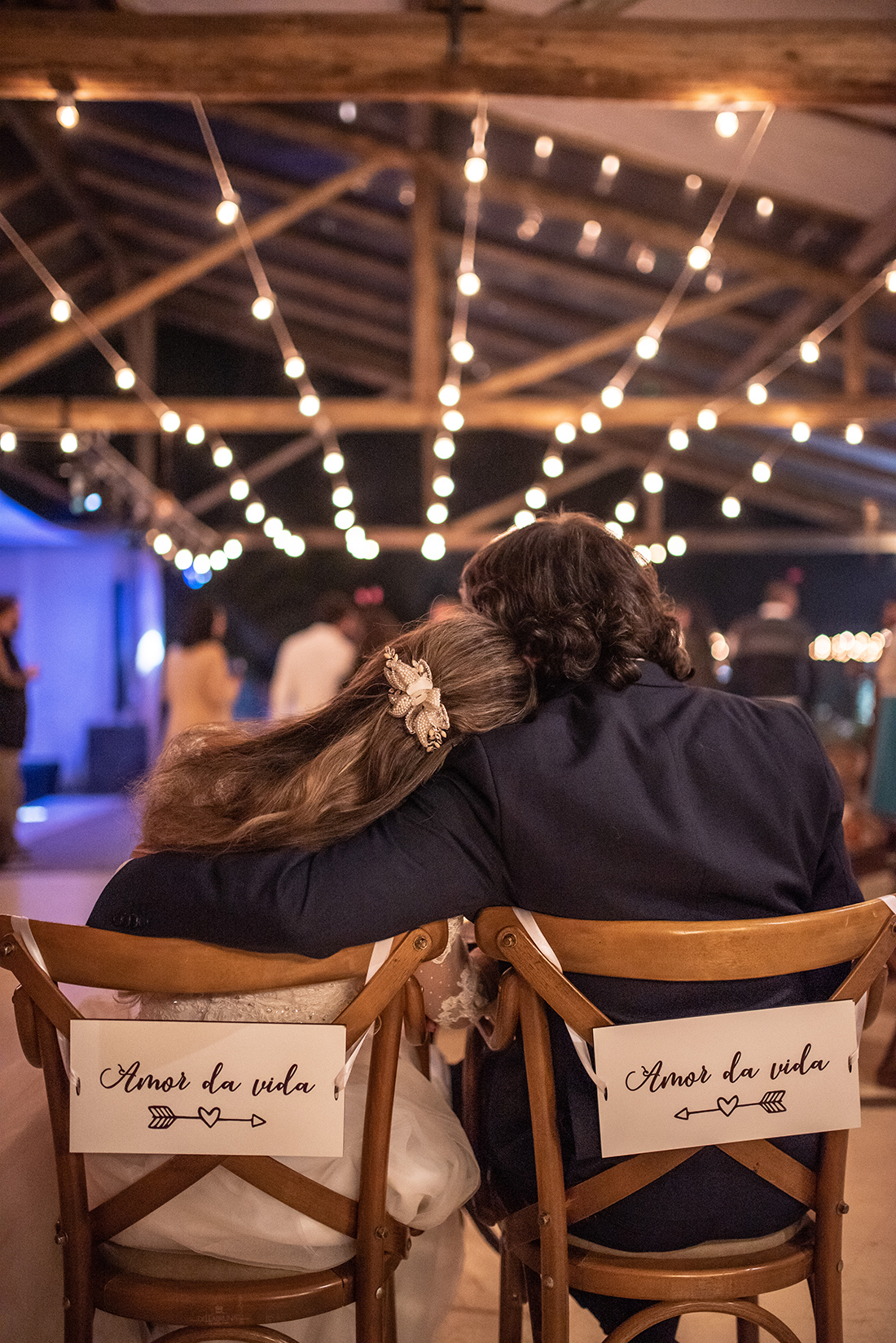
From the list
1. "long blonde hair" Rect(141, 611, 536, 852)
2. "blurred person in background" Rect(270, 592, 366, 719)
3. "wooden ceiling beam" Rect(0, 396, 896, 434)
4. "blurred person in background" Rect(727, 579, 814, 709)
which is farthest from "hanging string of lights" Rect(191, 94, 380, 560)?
"long blonde hair" Rect(141, 611, 536, 852)

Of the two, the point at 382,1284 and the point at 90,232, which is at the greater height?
the point at 90,232

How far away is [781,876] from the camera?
110cm

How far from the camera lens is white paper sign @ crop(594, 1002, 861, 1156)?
102 cm

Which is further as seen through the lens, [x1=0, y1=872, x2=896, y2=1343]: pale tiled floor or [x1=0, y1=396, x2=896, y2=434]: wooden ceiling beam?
[x1=0, y1=396, x2=896, y2=434]: wooden ceiling beam

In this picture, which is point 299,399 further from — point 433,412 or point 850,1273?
point 850,1273

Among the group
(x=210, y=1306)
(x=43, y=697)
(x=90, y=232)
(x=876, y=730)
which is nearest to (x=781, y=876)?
(x=210, y=1306)

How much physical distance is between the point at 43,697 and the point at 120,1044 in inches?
311

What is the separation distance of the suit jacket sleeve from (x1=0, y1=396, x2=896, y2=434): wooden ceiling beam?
17.8 ft

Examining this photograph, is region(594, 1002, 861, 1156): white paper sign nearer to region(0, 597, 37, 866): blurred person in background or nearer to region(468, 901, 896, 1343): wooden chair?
region(468, 901, 896, 1343): wooden chair

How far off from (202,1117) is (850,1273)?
138cm

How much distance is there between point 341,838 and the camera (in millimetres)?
1094

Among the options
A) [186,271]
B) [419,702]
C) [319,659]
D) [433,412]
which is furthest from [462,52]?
[186,271]

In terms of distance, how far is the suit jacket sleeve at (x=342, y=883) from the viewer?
100 cm

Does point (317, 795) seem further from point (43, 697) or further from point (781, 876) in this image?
point (43, 697)
